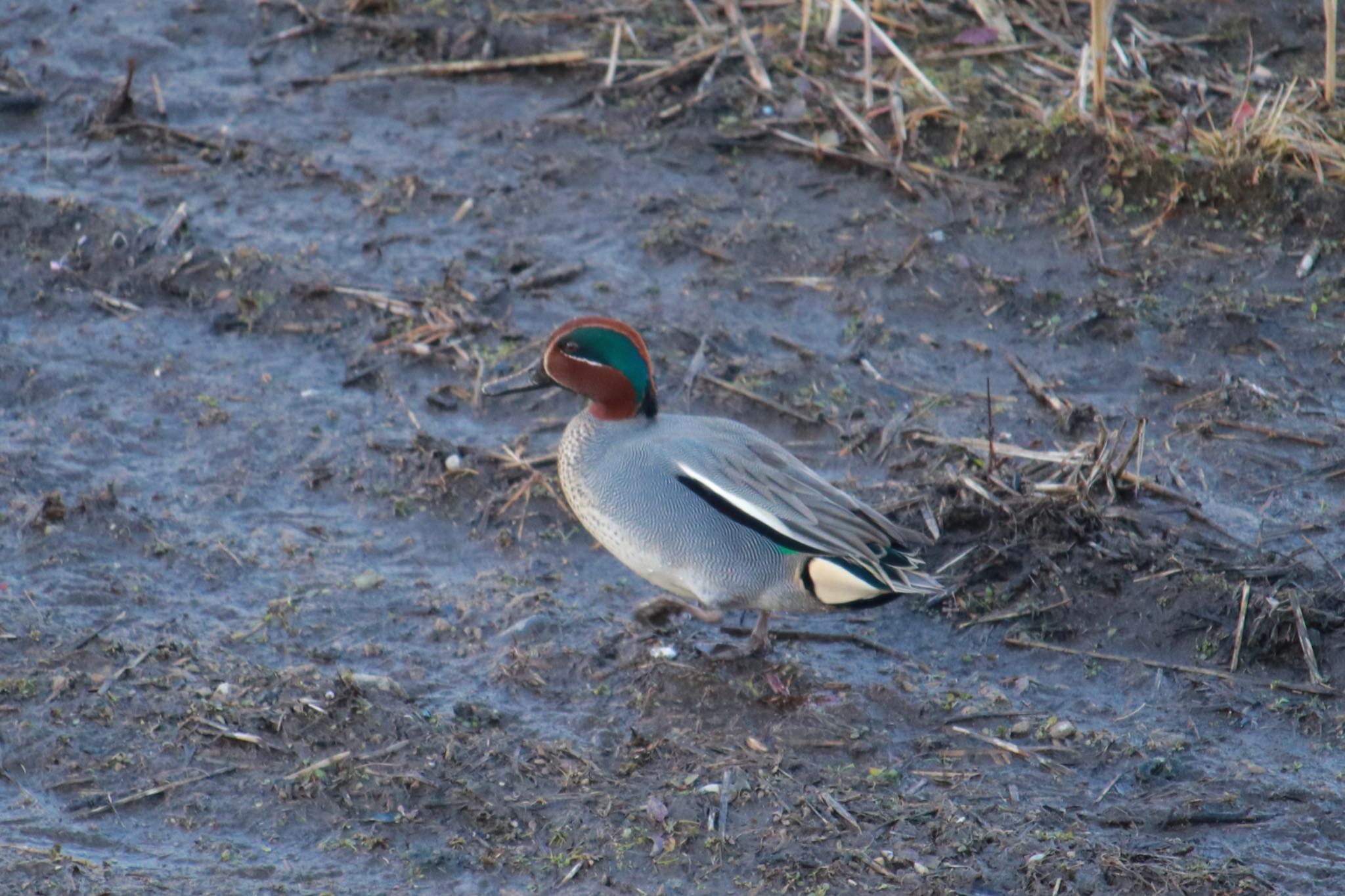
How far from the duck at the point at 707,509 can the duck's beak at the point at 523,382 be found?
69mm

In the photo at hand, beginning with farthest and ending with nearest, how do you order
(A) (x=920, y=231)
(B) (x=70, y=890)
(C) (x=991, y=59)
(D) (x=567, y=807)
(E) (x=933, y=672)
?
(C) (x=991, y=59) → (A) (x=920, y=231) → (E) (x=933, y=672) → (D) (x=567, y=807) → (B) (x=70, y=890)

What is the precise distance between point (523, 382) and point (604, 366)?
15.6 inches

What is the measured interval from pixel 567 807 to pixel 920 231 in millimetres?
3516

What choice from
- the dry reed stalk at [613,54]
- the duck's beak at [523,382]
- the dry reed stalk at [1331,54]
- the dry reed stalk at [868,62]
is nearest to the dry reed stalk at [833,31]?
the dry reed stalk at [868,62]

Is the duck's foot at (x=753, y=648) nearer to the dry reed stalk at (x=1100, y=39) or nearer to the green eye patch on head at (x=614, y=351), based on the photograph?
the green eye patch on head at (x=614, y=351)

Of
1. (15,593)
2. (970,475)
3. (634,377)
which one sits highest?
(634,377)

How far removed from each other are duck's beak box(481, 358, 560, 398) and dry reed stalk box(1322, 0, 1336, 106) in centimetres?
397

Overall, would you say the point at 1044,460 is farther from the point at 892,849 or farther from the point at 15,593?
the point at 15,593

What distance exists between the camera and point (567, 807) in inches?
158

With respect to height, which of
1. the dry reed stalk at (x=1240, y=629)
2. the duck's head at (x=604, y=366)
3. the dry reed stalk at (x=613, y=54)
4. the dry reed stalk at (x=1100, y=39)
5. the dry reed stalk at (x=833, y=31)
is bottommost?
the dry reed stalk at (x=1240, y=629)

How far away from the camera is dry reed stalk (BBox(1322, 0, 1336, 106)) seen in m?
6.52

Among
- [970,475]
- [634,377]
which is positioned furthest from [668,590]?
[970,475]

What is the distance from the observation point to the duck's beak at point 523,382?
490 centimetres

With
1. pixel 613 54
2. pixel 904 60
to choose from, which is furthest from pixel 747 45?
pixel 904 60
